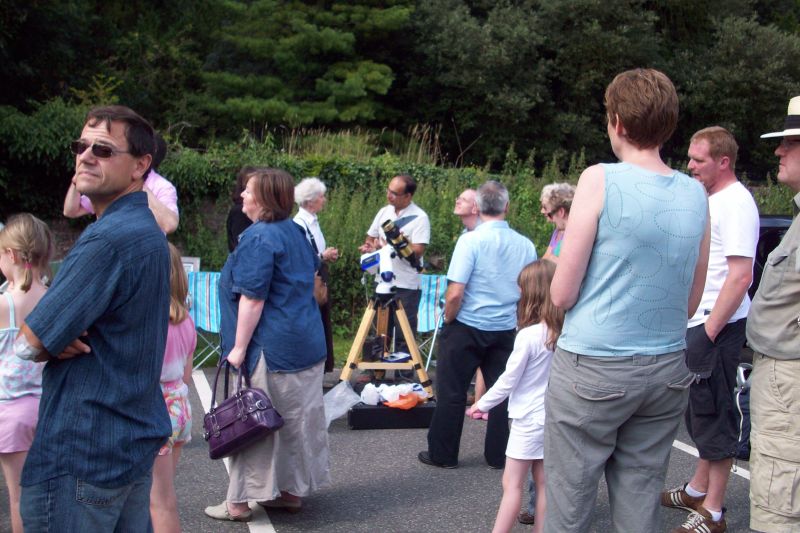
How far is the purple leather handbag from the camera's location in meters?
4.27

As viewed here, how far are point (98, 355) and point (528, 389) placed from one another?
94.3 inches

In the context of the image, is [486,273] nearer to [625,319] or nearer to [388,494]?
[388,494]

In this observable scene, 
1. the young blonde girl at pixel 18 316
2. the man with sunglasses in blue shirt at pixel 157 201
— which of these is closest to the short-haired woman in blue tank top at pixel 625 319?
the man with sunglasses in blue shirt at pixel 157 201

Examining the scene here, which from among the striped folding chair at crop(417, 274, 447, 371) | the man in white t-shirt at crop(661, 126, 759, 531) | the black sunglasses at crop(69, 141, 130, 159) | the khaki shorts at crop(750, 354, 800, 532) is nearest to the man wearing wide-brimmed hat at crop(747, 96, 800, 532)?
the khaki shorts at crop(750, 354, 800, 532)

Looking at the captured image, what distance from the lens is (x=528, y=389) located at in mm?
4223

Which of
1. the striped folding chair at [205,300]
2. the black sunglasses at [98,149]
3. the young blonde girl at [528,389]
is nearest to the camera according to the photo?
the black sunglasses at [98,149]

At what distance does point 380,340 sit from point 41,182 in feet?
25.7

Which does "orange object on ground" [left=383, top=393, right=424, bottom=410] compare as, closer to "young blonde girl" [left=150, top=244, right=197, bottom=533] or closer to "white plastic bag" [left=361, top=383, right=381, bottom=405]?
"white plastic bag" [left=361, top=383, right=381, bottom=405]

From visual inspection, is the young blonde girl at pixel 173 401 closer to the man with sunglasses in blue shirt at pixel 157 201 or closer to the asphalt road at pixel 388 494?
the man with sunglasses in blue shirt at pixel 157 201

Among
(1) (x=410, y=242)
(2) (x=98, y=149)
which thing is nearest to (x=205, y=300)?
(1) (x=410, y=242)

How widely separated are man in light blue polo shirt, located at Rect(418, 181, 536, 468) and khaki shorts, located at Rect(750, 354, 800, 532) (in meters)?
2.40

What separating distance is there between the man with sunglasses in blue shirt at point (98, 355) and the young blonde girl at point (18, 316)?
4.11 ft

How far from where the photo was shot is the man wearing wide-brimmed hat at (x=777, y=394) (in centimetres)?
321

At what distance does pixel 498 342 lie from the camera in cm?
569
